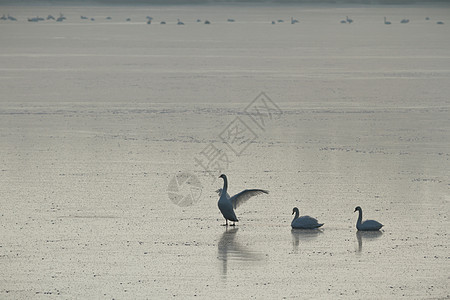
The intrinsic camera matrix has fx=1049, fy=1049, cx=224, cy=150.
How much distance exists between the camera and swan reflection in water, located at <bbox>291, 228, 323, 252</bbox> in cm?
1599

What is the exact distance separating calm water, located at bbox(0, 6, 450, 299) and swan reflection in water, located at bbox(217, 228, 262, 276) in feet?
0.10

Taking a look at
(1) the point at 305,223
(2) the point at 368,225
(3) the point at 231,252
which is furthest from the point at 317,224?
(3) the point at 231,252

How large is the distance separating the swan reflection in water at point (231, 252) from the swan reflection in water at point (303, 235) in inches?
32.0

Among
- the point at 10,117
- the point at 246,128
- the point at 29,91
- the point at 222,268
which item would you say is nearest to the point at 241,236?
the point at 222,268

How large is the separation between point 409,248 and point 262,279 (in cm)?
274

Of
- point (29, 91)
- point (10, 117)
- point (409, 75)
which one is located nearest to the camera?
point (10, 117)

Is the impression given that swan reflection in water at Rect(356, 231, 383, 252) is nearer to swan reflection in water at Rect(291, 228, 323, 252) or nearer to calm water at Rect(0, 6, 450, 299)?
calm water at Rect(0, 6, 450, 299)

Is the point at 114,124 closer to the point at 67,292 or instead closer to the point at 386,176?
the point at 386,176

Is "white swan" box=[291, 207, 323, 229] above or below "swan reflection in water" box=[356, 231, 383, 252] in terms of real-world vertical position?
above

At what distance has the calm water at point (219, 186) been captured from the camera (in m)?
Answer: 14.0

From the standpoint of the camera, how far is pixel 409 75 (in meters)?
51.0

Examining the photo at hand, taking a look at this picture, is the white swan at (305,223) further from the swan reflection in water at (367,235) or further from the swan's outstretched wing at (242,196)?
the swan's outstretched wing at (242,196)

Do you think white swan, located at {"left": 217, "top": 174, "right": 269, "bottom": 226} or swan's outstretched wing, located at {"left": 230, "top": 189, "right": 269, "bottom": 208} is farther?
swan's outstretched wing, located at {"left": 230, "top": 189, "right": 269, "bottom": 208}

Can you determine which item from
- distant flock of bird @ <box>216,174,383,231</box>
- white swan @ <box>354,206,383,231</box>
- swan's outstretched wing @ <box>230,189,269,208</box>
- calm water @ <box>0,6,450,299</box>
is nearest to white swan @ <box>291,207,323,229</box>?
distant flock of bird @ <box>216,174,383,231</box>
